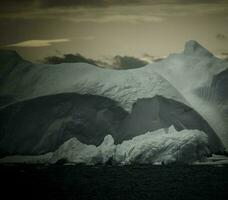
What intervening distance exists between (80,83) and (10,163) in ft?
12.7

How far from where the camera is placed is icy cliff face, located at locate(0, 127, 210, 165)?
21.5 metres

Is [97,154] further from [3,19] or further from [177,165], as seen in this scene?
[3,19]

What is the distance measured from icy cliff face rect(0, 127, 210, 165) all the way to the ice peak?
3.14 m

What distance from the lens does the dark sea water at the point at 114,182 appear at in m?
17.0

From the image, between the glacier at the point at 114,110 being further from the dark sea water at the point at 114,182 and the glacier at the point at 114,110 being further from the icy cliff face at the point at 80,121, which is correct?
the dark sea water at the point at 114,182

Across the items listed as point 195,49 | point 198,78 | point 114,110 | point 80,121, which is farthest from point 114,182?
point 198,78

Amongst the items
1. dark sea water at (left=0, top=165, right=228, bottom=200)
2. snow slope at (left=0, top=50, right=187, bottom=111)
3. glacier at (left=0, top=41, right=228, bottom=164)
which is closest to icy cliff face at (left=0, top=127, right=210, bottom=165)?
glacier at (left=0, top=41, right=228, bottom=164)

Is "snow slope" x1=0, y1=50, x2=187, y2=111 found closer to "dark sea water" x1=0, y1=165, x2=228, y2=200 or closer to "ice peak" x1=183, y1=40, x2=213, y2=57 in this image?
"ice peak" x1=183, y1=40, x2=213, y2=57

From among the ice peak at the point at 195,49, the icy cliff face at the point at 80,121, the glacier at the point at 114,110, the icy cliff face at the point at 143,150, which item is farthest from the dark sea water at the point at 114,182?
the ice peak at the point at 195,49

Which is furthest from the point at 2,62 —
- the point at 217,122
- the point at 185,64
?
the point at 217,122

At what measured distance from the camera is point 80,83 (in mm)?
23266

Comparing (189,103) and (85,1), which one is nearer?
(85,1)

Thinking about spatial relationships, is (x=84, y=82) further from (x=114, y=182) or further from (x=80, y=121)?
(x=114, y=182)

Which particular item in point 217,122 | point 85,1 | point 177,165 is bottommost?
point 177,165
